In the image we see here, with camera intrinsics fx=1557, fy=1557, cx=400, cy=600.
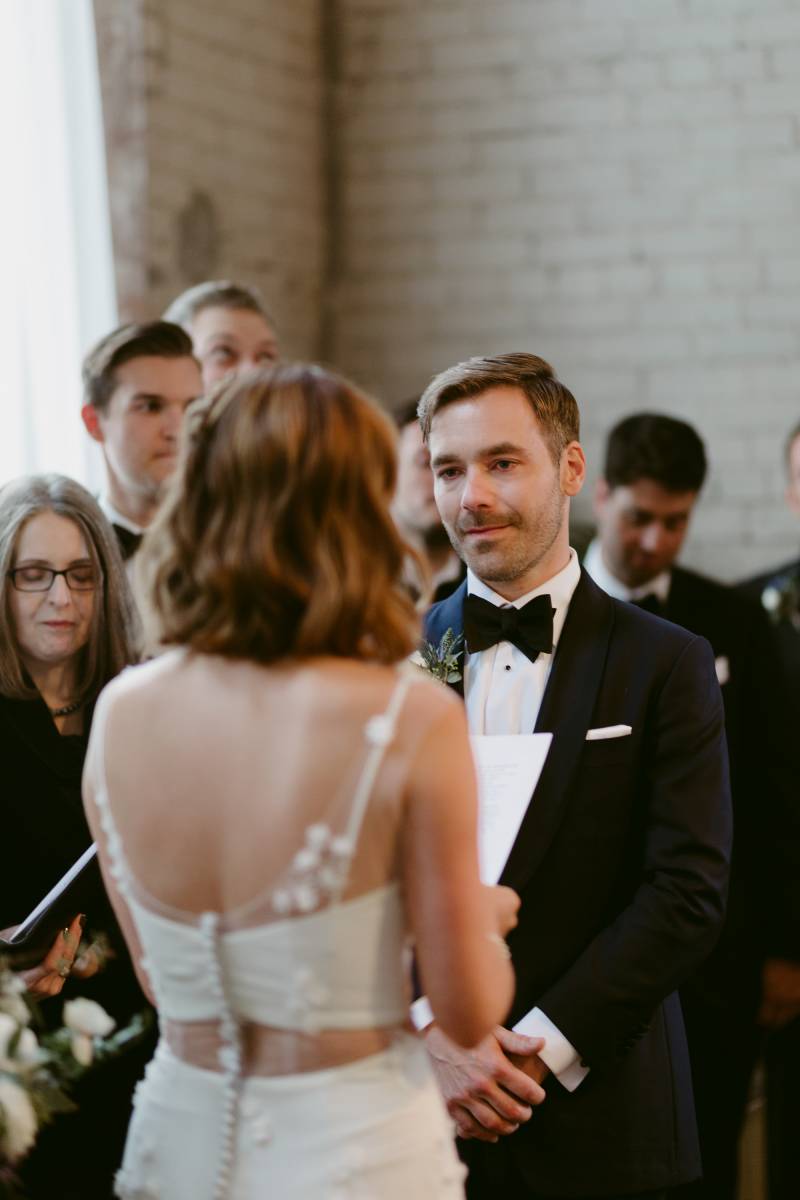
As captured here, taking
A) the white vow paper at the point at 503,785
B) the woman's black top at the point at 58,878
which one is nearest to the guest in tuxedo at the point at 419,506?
the woman's black top at the point at 58,878

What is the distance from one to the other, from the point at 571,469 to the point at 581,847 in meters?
0.59

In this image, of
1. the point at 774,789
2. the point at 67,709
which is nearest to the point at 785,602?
the point at 774,789

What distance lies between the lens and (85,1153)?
2525 millimetres

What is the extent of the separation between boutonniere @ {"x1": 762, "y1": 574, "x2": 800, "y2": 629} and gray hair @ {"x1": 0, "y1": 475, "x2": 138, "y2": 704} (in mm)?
1770

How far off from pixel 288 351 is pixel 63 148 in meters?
1.45

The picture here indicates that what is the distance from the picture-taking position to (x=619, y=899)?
224 centimetres

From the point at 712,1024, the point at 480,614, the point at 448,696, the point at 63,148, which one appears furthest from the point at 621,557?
the point at 448,696

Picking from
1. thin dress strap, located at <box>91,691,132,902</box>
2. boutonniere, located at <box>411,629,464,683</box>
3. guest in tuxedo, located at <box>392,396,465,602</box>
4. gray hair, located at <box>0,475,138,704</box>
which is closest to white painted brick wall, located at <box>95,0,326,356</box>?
guest in tuxedo, located at <box>392,396,465,602</box>

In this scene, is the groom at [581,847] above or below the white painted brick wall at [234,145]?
below

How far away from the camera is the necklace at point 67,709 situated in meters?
2.68

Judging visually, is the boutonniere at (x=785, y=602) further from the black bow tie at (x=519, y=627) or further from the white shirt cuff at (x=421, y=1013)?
the white shirt cuff at (x=421, y=1013)

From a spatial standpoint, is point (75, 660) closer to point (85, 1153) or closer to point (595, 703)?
point (85, 1153)

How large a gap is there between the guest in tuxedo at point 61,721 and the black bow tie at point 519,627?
74 centimetres

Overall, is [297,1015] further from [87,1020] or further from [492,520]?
[492,520]
